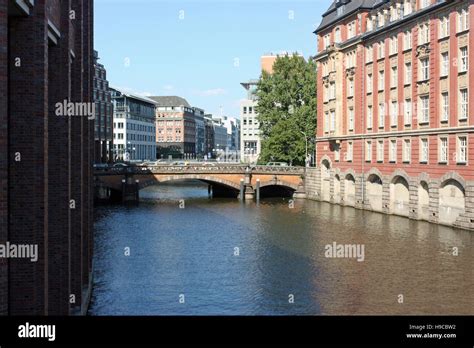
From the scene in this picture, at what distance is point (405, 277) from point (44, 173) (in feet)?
67.2

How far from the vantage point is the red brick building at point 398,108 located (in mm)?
45688

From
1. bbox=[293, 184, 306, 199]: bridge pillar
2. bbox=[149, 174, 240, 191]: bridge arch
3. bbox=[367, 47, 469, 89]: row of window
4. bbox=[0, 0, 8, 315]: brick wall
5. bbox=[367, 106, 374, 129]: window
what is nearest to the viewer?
bbox=[0, 0, 8, 315]: brick wall

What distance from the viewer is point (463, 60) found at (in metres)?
45.4

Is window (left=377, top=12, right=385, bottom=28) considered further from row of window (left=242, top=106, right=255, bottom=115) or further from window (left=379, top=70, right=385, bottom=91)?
row of window (left=242, top=106, right=255, bottom=115)

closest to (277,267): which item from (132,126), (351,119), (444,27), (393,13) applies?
(444,27)

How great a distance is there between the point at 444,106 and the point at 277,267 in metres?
21.5

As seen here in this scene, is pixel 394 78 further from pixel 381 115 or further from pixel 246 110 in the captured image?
pixel 246 110

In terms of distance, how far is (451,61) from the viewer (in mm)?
46531

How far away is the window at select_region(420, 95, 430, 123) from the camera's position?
5025 cm

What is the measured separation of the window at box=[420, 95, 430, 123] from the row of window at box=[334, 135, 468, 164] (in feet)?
4.82

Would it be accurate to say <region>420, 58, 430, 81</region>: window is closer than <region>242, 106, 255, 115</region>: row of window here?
Yes

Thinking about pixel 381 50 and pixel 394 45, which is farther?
pixel 381 50

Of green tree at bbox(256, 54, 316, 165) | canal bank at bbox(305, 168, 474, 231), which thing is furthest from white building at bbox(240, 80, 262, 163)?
canal bank at bbox(305, 168, 474, 231)
